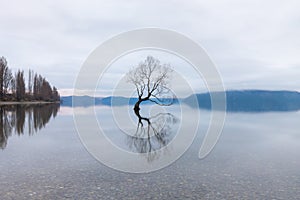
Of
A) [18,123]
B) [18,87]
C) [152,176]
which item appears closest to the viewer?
[152,176]

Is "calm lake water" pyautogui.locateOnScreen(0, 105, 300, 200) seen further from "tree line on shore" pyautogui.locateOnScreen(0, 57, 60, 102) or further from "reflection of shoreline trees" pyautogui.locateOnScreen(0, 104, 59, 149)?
"tree line on shore" pyautogui.locateOnScreen(0, 57, 60, 102)

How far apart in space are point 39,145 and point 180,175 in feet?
30.5

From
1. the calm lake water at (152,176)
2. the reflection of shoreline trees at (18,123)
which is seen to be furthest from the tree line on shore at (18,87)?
the calm lake water at (152,176)

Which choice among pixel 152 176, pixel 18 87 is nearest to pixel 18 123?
pixel 152 176

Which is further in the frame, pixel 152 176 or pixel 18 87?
pixel 18 87

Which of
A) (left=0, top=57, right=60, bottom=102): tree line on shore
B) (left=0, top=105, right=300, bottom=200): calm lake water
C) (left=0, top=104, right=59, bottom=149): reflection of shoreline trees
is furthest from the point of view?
(left=0, top=57, right=60, bottom=102): tree line on shore

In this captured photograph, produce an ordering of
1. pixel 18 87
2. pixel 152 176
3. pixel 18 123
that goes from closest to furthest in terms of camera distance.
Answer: pixel 152 176 < pixel 18 123 < pixel 18 87

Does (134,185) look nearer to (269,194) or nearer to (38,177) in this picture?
(38,177)

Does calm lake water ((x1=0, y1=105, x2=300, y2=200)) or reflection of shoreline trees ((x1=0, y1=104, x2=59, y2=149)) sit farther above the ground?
reflection of shoreline trees ((x1=0, y1=104, x2=59, y2=149))

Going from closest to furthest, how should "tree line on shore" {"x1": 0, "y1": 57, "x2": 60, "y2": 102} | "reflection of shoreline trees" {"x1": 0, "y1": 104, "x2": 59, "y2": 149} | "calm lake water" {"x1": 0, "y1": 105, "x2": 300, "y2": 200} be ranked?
1. "calm lake water" {"x1": 0, "y1": 105, "x2": 300, "y2": 200}
2. "reflection of shoreline trees" {"x1": 0, "y1": 104, "x2": 59, "y2": 149}
3. "tree line on shore" {"x1": 0, "y1": 57, "x2": 60, "y2": 102}

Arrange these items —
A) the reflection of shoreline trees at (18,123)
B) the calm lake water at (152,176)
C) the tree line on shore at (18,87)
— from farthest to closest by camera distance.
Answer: the tree line on shore at (18,87), the reflection of shoreline trees at (18,123), the calm lake water at (152,176)

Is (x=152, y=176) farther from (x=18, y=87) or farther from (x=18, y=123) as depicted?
A: (x=18, y=87)

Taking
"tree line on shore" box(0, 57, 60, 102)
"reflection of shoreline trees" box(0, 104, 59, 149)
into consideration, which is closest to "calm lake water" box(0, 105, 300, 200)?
"reflection of shoreline trees" box(0, 104, 59, 149)

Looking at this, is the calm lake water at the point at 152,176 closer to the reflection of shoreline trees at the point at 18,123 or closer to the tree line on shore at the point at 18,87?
the reflection of shoreline trees at the point at 18,123
